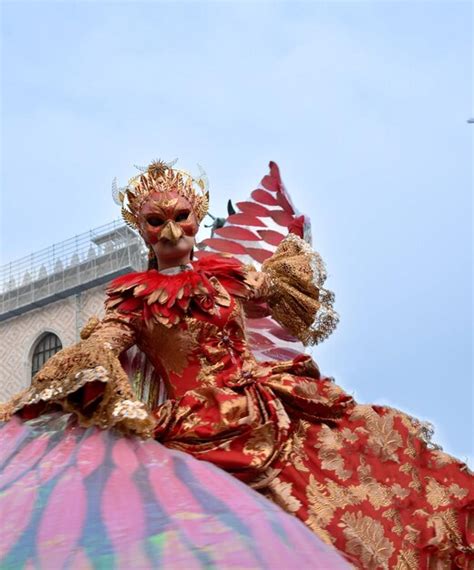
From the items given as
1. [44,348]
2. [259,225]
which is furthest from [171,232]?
[44,348]

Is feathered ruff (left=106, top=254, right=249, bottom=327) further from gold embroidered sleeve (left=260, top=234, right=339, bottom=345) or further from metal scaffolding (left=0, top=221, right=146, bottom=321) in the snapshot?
metal scaffolding (left=0, top=221, right=146, bottom=321)

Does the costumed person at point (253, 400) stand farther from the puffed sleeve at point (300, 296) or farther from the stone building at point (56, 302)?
the stone building at point (56, 302)

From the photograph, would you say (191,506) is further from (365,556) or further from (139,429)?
(365,556)

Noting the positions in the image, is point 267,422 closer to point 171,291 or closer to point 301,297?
point 171,291

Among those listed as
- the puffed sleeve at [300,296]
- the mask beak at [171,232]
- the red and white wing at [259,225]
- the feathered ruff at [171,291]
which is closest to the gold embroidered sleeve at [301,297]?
the puffed sleeve at [300,296]

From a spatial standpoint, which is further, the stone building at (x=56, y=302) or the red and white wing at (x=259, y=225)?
the stone building at (x=56, y=302)

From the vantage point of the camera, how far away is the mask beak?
3.99 meters

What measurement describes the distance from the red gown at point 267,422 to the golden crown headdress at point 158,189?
0.30 m

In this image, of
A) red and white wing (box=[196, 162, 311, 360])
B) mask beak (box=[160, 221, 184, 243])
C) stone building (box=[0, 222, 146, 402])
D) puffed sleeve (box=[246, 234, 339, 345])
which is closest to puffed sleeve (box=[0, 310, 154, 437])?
mask beak (box=[160, 221, 184, 243])

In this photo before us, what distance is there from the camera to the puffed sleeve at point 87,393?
3.13 meters

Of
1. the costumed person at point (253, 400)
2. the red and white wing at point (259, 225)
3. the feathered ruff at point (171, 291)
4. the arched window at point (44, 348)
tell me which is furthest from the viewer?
the arched window at point (44, 348)

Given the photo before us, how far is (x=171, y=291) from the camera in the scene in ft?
12.7

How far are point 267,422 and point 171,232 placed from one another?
0.97m

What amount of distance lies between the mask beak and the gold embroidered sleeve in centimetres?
41
